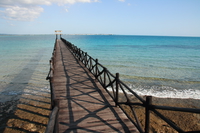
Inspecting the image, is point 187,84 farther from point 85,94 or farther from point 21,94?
point 21,94

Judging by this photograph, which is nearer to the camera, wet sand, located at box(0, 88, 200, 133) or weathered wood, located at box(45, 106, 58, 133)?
weathered wood, located at box(45, 106, 58, 133)

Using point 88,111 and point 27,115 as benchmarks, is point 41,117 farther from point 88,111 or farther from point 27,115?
point 88,111

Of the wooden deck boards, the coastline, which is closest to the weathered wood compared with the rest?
the wooden deck boards

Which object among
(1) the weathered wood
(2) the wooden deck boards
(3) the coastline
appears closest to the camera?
(1) the weathered wood

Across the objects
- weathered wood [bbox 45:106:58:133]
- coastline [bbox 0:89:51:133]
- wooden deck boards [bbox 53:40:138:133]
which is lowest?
coastline [bbox 0:89:51:133]

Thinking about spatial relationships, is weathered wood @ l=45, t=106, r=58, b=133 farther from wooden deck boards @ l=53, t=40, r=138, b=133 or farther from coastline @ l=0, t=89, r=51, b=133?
coastline @ l=0, t=89, r=51, b=133

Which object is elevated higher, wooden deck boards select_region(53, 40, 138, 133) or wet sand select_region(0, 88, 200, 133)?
wooden deck boards select_region(53, 40, 138, 133)

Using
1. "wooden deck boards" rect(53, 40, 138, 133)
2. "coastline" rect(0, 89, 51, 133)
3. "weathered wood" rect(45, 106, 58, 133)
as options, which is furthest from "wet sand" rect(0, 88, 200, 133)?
"weathered wood" rect(45, 106, 58, 133)

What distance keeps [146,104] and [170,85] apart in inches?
438

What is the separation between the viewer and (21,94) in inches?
440

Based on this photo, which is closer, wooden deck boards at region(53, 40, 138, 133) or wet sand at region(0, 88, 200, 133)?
wooden deck boards at region(53, 40, 138, 133)

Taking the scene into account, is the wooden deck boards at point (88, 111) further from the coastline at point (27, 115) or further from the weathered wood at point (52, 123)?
the coastline at point (27, 115)

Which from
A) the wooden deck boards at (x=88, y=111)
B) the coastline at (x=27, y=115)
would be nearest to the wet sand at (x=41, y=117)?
the coastline at (x=27, y=115)

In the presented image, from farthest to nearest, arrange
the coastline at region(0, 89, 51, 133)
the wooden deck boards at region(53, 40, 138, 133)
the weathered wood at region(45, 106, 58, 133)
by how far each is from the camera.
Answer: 1. the coastline at region(0, 89, 51, 133)
2. the wooden deck boards at region(53, 40, 138, 133)
3. the weathered wood at region(45, 106, 58, 133)
